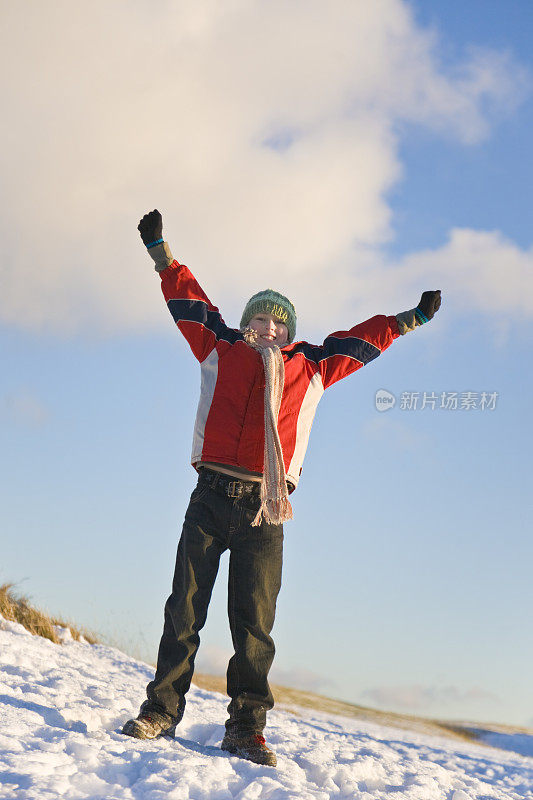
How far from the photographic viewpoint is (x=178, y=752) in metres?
3.09

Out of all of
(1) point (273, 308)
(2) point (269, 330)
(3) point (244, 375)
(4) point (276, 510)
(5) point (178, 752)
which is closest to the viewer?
(5) point (178, 752)

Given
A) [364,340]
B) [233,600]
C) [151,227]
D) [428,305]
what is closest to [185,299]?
[151,227]

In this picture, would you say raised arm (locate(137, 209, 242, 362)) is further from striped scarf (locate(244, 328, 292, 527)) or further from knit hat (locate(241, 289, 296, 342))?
striped scarf (locate(244, 328, 292, 527))

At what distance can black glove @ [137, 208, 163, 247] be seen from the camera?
392 cm

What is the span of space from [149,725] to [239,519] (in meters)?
1.07

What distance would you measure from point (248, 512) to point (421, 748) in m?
3.50

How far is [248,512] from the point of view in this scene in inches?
139

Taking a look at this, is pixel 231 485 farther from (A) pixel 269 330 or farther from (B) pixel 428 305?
(B) pixel 428 305

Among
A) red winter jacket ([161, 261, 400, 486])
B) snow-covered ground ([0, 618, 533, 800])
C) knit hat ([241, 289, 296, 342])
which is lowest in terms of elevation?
snow-covered ground ([0, 618, 533, 800])

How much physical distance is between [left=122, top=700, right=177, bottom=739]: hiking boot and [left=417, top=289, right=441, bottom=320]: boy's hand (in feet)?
8.66

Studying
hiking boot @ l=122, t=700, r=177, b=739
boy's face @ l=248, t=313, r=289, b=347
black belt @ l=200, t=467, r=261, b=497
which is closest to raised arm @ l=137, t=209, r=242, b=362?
boy's face @ l=248, t=313, r=289, b=347

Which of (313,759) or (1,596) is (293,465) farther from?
(1,596)

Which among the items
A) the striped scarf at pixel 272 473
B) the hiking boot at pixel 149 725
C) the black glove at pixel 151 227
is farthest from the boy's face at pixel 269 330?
the hiking boot at pixel 149 725

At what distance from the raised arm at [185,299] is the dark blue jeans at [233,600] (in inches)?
31.9
